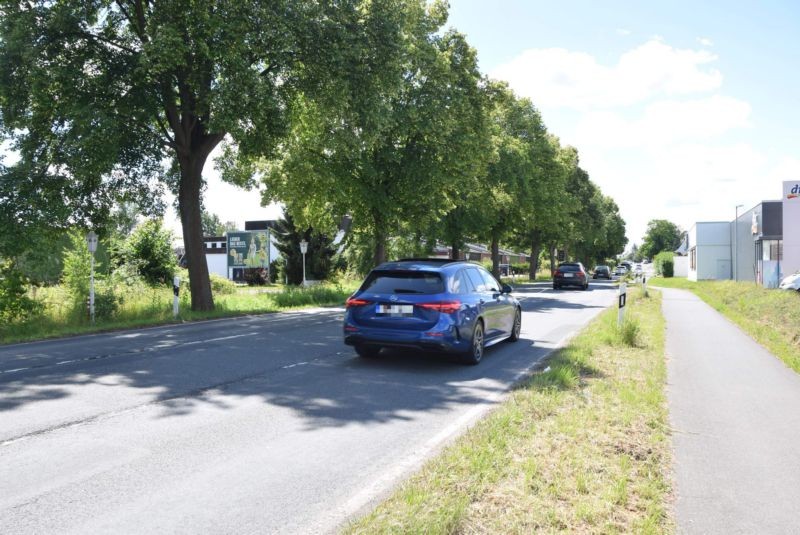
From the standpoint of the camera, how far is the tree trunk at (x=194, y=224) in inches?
749

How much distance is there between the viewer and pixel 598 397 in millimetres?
6762

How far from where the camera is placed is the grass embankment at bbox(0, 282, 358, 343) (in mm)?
14133

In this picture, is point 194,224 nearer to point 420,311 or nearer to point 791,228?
point 420,311

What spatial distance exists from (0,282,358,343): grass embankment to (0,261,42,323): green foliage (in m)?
0.30

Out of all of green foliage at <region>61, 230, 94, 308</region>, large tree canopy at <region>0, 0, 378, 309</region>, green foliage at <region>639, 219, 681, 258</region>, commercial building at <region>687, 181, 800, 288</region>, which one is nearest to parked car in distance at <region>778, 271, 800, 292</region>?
commercial building at <region>687, 181, 800, 288</region>

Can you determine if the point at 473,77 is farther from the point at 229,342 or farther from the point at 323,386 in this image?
the point at 323,386

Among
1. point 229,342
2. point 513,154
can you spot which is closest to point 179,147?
point 229,342

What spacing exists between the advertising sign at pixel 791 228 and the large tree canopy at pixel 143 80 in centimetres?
2455

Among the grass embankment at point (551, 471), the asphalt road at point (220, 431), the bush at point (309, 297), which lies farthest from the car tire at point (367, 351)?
the bush at point (309, 297)

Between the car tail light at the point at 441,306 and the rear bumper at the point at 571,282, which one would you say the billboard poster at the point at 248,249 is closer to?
the rear bumper at the point at 571,282

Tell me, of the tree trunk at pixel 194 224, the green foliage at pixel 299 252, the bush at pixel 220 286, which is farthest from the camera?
the green foliage at pixel 299 252

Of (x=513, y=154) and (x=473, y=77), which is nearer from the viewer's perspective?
(x=473, y=77)

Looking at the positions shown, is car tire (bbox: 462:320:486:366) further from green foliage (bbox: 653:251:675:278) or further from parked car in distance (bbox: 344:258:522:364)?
green foliage (bbox: 653:251:675:278)

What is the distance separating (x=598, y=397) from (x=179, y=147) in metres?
16.3
